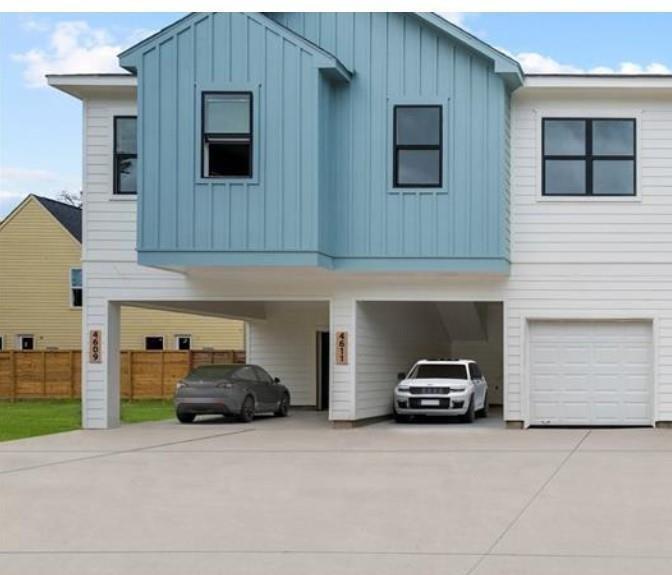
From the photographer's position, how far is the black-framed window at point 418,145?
21734 millimetres

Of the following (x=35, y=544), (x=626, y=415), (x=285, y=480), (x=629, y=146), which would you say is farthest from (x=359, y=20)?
(x=35, y=544)

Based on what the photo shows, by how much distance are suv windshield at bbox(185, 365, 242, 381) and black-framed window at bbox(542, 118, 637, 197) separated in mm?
8174

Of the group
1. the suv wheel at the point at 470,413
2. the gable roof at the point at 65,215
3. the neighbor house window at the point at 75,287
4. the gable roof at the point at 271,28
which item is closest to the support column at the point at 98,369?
the gable roof at the point at 271,28

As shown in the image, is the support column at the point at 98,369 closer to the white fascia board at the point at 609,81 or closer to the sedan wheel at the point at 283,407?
the sedan wheel at the point at 283,407

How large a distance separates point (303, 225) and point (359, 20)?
437 cm

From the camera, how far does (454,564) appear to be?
29.4 ft

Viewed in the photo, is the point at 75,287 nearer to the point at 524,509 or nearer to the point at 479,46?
the point at 479,46

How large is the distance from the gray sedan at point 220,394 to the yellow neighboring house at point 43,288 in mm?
20600

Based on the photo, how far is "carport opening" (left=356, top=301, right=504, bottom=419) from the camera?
23641 mm

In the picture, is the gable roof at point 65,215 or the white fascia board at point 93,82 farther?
the gable roof at point 65,215

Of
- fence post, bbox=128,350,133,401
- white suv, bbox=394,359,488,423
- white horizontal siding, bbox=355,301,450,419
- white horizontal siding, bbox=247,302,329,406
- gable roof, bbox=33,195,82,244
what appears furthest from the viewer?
gable roof, bbox=33,195,82,244

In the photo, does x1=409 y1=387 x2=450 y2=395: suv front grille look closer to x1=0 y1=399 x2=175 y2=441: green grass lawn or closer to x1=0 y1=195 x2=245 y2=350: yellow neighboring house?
x1=0 y1=399 x2=175 y2=441: green grass lawn

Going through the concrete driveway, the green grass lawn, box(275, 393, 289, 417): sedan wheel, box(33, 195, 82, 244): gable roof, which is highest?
box(33, 195, 82, 244): gable roof

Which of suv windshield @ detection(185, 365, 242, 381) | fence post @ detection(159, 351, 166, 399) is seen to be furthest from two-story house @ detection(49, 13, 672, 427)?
fence post @ detection(159, 351, 166, 399)
